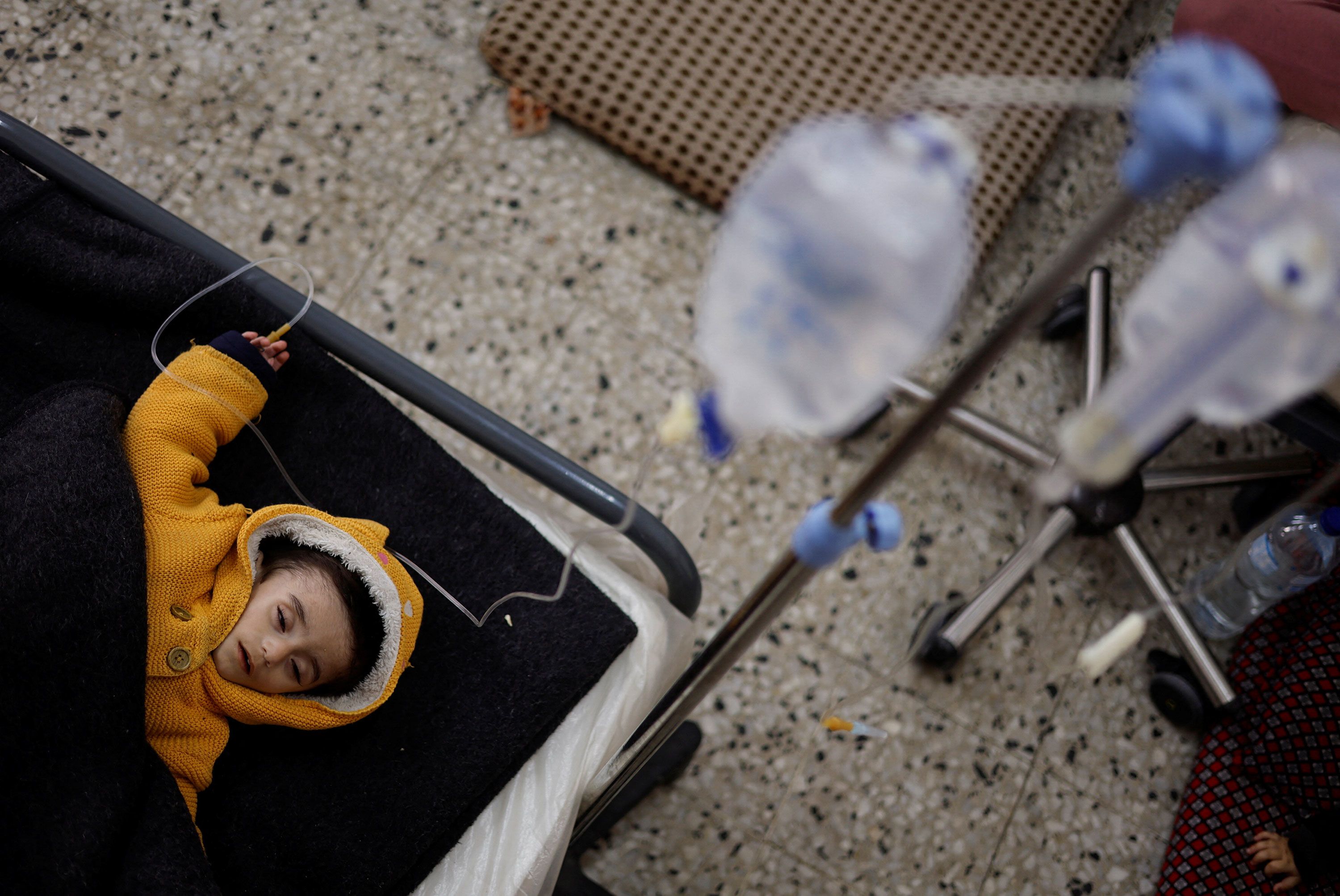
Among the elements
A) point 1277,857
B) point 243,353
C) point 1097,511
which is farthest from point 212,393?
point 1277,857

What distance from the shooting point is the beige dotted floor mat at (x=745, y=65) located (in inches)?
60.8

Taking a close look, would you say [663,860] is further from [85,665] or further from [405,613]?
[85,665]

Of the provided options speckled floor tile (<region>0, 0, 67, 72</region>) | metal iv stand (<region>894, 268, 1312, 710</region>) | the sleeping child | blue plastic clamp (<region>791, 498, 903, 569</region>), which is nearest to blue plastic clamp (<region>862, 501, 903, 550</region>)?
blue plastic clamp (<region>791, 498, 903, 569</region>)

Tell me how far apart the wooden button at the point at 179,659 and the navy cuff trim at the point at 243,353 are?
29cm

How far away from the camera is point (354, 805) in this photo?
0.87 metres

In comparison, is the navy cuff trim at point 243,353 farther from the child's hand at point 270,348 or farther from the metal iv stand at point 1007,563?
the metal iv stand at point 1007,563

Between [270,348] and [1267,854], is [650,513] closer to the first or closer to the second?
[270,348]

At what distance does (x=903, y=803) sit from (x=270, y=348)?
1066 mm

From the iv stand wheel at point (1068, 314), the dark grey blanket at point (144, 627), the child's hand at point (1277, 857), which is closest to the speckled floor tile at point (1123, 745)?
the child's hand at point (1277, 857)

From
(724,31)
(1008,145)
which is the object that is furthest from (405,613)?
(1008,145)

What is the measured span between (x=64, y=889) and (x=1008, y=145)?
1684 millimetres

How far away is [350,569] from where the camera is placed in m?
0.93

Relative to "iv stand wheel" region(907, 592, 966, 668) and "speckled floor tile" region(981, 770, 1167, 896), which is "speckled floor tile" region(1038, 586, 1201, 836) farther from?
"iv stand wheel" region(907, 592, 966, 668)

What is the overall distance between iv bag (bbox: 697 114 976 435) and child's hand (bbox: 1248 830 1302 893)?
1.15 m
